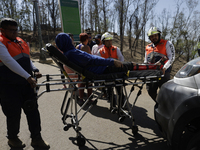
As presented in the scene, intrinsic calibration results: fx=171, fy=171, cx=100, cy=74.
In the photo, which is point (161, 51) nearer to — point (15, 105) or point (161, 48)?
point (161, 48)

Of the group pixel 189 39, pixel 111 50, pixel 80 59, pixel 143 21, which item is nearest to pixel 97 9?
pixel 143 21

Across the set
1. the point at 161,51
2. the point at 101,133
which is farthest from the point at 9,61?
the point at 161,51

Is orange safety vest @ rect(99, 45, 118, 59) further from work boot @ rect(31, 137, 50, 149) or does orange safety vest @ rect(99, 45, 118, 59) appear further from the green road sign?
the green road sign

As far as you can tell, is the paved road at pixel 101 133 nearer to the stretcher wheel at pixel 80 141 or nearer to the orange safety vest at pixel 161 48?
the stretcher wheel at pixel 80 141

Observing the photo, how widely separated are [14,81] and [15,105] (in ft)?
1.26

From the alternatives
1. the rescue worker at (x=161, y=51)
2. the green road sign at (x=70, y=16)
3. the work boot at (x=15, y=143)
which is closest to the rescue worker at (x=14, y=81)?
the work boot at (x=15, y=143)

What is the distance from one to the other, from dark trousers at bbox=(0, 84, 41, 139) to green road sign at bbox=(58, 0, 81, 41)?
22.8ft

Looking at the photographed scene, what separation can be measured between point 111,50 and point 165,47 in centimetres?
140

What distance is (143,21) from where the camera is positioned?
19750 millimetres

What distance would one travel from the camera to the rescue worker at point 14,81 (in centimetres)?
249

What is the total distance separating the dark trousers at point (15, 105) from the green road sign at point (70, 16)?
6.94m

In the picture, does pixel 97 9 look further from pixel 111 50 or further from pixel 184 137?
pixel 184 137

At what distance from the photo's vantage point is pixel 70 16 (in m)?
9.49

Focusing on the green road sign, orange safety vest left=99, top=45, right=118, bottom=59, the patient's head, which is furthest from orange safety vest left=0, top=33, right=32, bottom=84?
the green road sign
